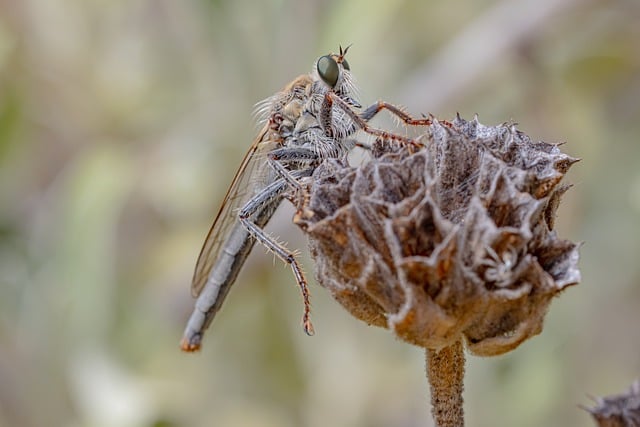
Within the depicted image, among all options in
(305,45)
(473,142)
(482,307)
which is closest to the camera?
(482,307)

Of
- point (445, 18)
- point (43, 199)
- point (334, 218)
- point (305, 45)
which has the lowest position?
point (334, 218)

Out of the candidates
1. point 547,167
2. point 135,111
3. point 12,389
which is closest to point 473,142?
point 547,167

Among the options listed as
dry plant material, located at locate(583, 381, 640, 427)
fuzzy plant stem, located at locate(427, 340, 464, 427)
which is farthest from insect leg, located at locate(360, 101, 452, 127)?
dry plant material, located at locate(583, 381, 640, 427)

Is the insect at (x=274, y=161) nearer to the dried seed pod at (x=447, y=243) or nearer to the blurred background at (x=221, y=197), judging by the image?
the blurred background at (x=221, y=197)

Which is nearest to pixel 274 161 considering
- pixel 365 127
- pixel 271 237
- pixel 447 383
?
pixel 271 237

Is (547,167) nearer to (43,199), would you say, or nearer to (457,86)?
(457,86)

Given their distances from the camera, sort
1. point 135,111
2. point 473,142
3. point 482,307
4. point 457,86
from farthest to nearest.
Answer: point 135,111
point 457,86
point 473,142
point 482,307
